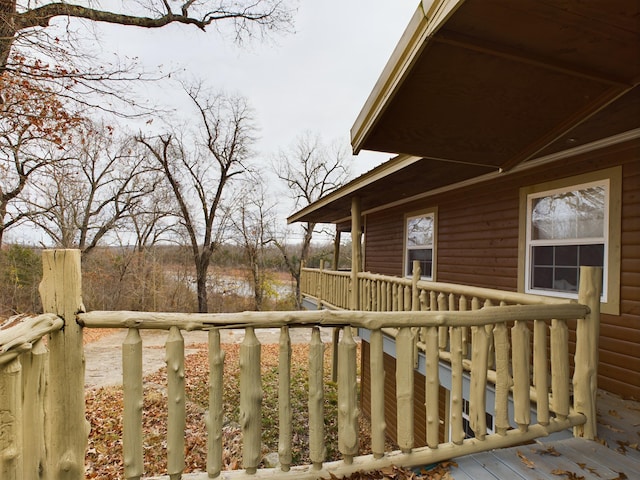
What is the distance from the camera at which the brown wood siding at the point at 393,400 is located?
6079mm

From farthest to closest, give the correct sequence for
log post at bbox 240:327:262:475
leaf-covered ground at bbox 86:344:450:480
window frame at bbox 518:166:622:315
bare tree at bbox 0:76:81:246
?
bare tree at bbox 0:76:81:246 < leaf-covered ground at bbox 86:344:450:480 < window frame at bbox 518:166:622:315 < log post at bbox 240:327:262:475

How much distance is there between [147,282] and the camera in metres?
17.3

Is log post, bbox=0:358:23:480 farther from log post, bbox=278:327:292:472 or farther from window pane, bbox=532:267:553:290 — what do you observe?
window pane, bbox=532:267:553:290

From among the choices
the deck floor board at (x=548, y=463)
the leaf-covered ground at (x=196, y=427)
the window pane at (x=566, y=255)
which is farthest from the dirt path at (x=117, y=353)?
the window pane at (x=566, y=255)

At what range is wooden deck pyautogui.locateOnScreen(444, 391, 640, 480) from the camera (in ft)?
5.86

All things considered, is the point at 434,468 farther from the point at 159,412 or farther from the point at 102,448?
the point at 159,412

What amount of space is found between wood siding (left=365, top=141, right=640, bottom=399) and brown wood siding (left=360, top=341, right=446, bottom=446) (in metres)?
2.15

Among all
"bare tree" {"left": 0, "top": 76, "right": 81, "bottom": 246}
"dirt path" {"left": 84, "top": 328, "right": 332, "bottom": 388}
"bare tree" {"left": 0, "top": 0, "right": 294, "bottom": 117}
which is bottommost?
"dirt path" {"left": 84, "top": 328, "right": 332, "bottom": 388}

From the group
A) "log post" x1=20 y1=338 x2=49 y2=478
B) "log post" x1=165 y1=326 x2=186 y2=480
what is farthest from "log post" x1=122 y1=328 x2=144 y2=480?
"log post" x1=20 y1=338 x2=49 y2=478

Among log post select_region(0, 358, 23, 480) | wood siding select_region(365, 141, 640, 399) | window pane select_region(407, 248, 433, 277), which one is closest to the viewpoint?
log post select_region(0, 358, 23, 480)

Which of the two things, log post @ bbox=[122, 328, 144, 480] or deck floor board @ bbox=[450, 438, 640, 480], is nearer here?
log post @ bbox=[122, 328, 144, 480]

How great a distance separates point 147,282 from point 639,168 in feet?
63.4

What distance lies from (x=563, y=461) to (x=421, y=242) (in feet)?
17.5

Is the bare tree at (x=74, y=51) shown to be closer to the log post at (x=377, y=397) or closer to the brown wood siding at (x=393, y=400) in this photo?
the log post at (x=377, y=397)
